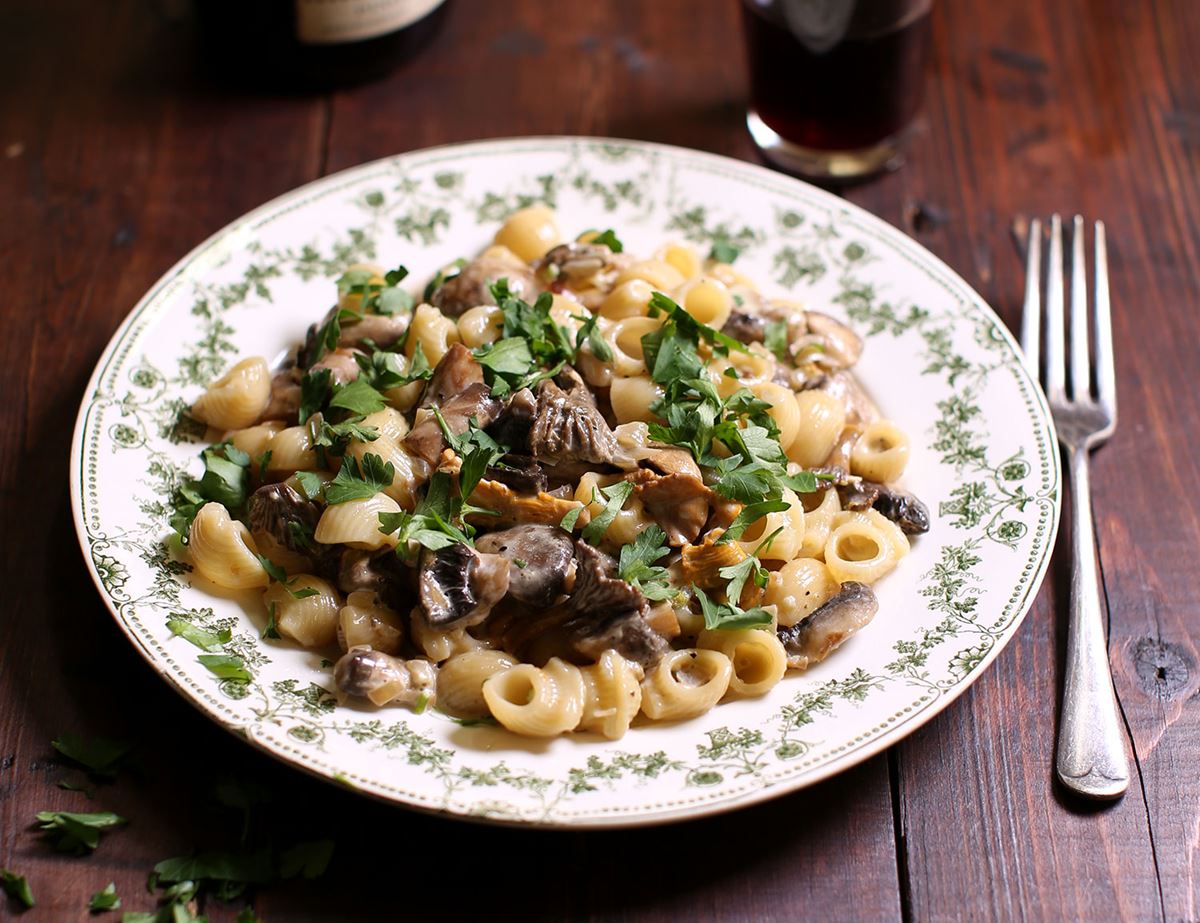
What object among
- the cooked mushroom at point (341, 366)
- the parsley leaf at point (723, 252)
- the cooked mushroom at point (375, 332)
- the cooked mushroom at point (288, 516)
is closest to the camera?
the cooked mushroom at point (288, 516)

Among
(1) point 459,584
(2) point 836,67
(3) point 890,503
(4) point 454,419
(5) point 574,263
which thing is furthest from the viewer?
(2) point 836,67

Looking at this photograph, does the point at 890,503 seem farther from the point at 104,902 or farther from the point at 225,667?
the point at 104,902

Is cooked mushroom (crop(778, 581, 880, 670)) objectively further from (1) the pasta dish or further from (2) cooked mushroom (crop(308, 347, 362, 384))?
(2) cooked mushroom (crop(308, 347, 362, 384))

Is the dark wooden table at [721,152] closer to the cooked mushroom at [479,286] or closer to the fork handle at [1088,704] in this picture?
the fork handle at [1088,704]

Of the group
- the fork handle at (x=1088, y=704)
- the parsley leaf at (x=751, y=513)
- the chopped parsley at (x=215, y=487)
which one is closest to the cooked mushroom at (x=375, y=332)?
the chopped parsley at (x=215, y=487)

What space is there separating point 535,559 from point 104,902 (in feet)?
3.23

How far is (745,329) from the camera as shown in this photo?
305 cm

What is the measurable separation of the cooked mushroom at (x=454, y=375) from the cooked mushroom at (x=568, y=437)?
0.67 feet

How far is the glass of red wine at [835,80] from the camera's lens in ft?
11.7

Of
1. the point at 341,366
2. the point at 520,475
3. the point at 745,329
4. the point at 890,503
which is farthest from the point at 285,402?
the point at 890,503

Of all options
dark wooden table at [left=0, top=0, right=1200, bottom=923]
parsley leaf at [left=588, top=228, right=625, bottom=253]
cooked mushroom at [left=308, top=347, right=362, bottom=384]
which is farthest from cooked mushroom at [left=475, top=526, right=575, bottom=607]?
parsley leaf at [left=588, top=228, right=625, bottom=253]

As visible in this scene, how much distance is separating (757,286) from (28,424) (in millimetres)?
1885

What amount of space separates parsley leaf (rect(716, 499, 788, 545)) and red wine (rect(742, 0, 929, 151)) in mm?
1622

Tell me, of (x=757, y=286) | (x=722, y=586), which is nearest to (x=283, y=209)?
(x=757, y=286)
